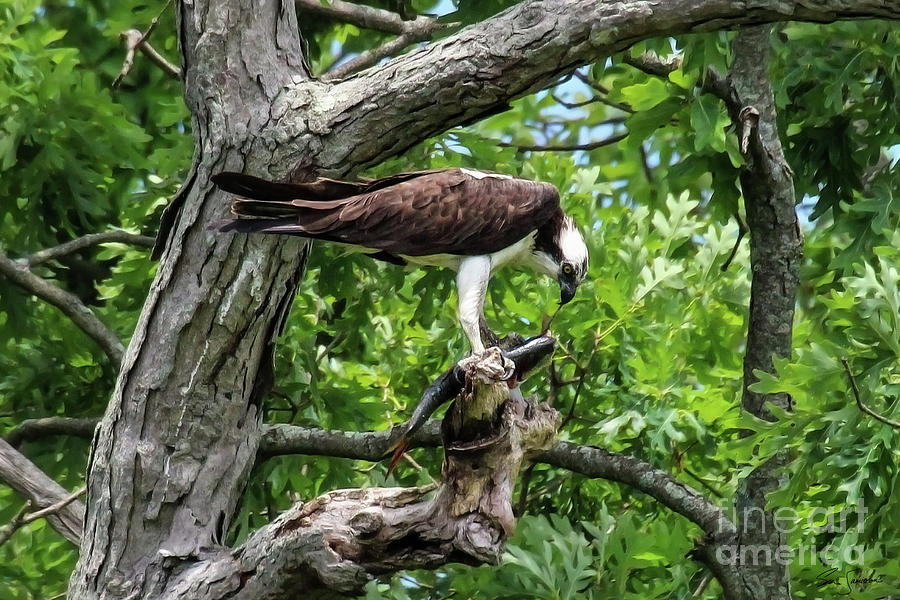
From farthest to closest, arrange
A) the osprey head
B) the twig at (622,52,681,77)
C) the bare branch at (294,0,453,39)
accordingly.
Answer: the bare branch at (294,0,453,39), the twig at (622,52,681,77), the osprey head

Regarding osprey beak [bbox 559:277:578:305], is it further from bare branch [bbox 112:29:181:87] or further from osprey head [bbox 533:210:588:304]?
bare branch [bbox 112:29:181:87]

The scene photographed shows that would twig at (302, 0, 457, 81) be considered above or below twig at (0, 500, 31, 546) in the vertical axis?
above

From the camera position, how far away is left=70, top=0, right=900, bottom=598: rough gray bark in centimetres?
407

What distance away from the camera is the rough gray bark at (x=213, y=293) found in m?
4.07

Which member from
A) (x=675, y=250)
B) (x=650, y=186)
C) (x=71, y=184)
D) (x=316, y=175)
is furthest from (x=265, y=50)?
(x=650, y=186)

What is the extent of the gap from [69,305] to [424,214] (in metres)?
2.11

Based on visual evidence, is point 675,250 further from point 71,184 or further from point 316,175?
point 71,184

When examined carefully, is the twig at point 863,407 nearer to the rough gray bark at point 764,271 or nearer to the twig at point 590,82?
the rough gray bark at point 764,271

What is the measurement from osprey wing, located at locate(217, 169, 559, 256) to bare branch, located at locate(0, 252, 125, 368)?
1739 millimetres

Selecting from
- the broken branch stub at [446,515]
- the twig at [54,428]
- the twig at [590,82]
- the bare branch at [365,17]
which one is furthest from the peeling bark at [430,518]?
the twig at [590,82]

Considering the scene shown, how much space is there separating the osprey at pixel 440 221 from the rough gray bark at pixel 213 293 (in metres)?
0.17

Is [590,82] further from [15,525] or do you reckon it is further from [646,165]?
[15,525]

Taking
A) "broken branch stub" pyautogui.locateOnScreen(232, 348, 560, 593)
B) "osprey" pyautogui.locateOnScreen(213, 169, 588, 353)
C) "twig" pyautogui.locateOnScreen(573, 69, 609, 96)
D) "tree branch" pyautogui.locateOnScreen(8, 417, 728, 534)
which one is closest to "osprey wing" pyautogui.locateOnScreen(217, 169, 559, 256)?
"osprey" pyautogui.locateOnScreen(213, 169, 588, 353)

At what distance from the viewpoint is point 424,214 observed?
4180 mm
